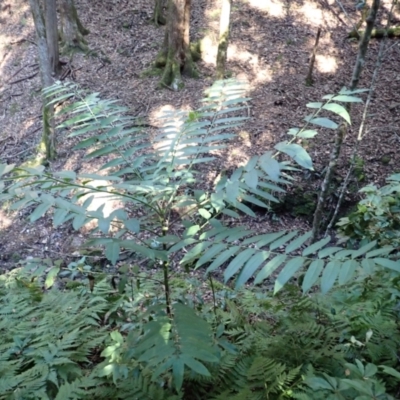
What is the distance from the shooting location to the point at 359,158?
830cm

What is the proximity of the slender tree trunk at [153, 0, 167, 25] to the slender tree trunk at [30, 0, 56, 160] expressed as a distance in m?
5.07

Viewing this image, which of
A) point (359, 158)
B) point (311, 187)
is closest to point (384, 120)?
point (359, 158)

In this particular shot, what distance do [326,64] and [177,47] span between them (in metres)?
4.12

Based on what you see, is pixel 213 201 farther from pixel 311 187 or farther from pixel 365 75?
pixel 365 75

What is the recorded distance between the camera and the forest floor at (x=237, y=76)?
26.8ft

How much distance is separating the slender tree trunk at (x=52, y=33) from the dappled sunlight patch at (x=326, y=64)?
23.3ft

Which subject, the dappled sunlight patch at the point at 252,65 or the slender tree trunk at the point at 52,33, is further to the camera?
the dappled sunlight patch at the point at 252,65

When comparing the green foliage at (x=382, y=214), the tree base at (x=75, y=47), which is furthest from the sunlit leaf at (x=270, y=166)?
the tree base at (x=75, y=47)

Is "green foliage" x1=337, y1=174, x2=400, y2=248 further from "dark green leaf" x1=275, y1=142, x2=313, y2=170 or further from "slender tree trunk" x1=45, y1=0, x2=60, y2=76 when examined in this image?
"slender tree trunk" x1=45, y1=0, x2=60, y2=76

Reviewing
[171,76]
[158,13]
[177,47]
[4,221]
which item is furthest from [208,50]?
[4,221]

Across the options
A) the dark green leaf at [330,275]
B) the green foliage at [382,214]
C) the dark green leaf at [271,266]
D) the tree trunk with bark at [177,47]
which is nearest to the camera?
the dark green leaf at [330,275]

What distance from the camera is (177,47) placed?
10406mm

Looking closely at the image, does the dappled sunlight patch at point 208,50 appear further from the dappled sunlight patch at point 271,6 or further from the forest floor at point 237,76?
the dappled sunlight patch at point 271,6

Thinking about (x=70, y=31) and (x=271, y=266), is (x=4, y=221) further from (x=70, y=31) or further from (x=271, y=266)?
(x=271, y=266)
